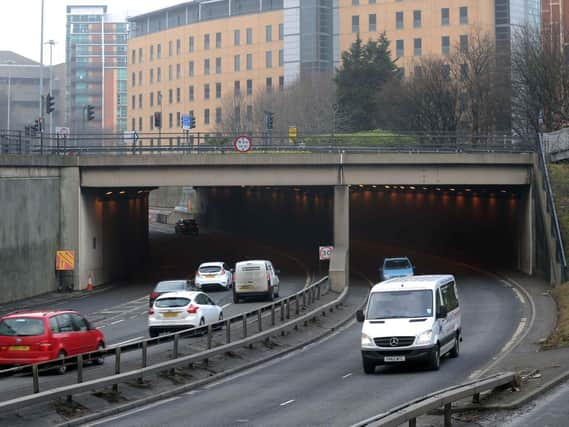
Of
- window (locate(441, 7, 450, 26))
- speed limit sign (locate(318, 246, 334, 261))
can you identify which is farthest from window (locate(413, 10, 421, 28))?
speed limit sign (locate(318, 246, 334, 261))

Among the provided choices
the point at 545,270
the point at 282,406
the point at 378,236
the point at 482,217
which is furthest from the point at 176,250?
the point at 282,406

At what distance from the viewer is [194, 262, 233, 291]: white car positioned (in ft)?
174

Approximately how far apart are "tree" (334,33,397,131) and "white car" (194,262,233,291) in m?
49.7

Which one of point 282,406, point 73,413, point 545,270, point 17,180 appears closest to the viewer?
point 73,413

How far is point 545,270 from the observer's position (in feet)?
167

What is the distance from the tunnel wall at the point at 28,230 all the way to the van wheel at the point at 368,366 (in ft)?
80.7

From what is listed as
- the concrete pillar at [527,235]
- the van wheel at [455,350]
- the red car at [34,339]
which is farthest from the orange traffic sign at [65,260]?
the van wheel at [455,350]

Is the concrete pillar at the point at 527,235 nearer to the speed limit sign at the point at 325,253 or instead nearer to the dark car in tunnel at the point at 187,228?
the speed limit sign at the point at 325,253

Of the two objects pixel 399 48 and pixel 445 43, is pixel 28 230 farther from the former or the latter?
pixel 399 48

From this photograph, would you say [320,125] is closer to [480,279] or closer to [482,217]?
[482,217]

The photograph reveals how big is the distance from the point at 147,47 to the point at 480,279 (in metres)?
113

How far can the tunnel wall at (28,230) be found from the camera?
45.9 meters

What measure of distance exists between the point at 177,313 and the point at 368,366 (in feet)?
30.3

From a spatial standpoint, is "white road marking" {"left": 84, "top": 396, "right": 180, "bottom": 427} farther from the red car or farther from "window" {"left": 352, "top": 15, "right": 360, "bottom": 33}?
"window" {"left": 352, "top": 15, "right": 360, "bottom": 33}
